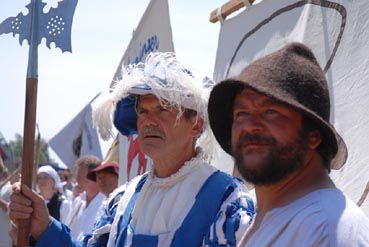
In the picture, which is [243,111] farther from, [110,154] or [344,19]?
[110,154]

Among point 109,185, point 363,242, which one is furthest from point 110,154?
point 363,242

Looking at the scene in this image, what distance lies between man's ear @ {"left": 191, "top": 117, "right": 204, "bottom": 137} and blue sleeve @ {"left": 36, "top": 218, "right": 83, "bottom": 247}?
64 centimetres

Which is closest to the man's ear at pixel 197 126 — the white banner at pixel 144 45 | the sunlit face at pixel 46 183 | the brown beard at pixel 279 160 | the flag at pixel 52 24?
the flag at pixel 52 24

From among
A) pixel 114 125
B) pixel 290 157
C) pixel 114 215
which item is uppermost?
pixel 290 157

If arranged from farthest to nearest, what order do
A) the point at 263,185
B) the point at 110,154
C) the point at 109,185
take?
the point at 110,154, the point at 109,185, the point at 263,185

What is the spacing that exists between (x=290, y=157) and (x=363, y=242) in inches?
11.8

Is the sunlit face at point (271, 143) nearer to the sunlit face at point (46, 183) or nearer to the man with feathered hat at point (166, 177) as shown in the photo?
the man with feathered hat at point (166, 177)

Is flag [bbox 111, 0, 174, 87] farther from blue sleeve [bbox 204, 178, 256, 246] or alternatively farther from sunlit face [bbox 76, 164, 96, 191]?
blue sleeve [bbox 204, 178, 256, 246]

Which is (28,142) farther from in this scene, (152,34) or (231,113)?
(152,34)

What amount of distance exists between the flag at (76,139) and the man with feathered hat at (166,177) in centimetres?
514

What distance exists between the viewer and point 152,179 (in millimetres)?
2912

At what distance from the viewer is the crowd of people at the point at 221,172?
173 centimetres

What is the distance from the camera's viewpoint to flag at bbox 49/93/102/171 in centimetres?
812

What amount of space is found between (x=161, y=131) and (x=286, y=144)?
1.09 m
